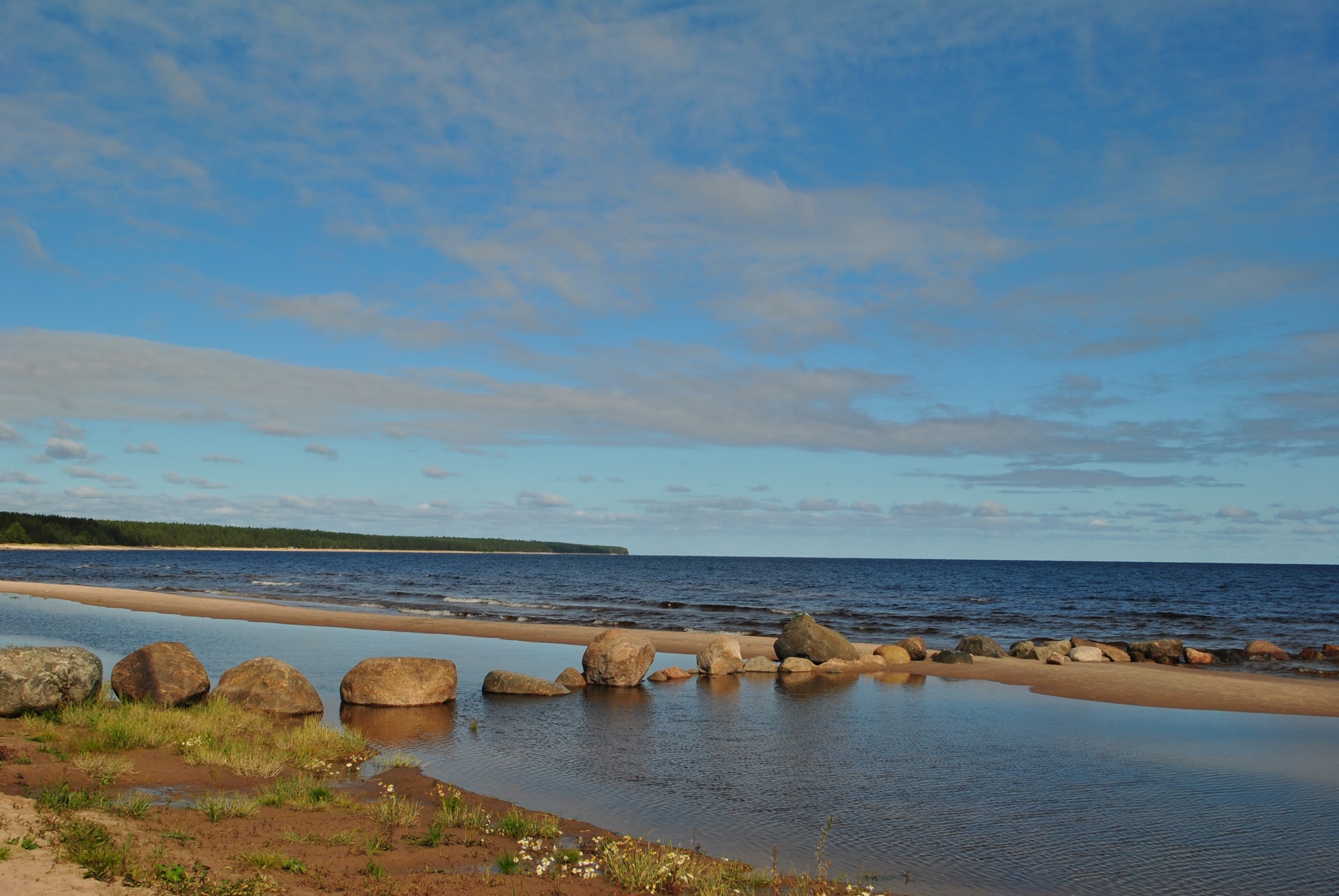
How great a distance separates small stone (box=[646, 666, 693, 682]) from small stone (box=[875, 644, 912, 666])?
7.48 metres

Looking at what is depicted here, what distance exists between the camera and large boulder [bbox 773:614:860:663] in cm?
2783

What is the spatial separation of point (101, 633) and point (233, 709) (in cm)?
1904

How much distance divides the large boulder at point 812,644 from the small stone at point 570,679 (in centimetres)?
777

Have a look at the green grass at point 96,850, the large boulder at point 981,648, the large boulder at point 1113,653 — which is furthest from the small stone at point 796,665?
the green grass at point 96,850

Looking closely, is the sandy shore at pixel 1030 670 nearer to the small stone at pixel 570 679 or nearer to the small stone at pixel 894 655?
the small stone at pixel 894 655

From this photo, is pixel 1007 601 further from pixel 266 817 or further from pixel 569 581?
pixel 266 817

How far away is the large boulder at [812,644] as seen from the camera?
1096 inches

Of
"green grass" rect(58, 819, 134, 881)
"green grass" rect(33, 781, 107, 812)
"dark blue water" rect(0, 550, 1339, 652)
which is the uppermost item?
"green grass" rect(58, 819, 134, 881)

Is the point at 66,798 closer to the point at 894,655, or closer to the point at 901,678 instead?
the point at 901,678

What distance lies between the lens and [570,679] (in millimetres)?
22797

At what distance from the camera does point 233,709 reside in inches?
619

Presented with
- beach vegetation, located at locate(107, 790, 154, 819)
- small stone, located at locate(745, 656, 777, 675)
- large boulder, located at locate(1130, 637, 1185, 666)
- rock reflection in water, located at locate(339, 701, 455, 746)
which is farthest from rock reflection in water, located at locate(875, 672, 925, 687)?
beach vegetation, located at locate(107, 790, 154, 819)

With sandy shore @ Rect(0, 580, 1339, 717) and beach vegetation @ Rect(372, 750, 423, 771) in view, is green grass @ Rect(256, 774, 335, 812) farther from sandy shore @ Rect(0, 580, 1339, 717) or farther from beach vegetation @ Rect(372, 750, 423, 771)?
sandy shore @ Rect(0, 580, 1339, 717)

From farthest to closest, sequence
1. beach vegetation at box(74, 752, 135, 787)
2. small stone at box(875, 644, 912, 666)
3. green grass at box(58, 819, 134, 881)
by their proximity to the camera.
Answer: small stone at box(875, 644, 912, 666) < beach vegetation at box(74, 752, 135, 787) < green grass at box(58, 819, 134, 881)
